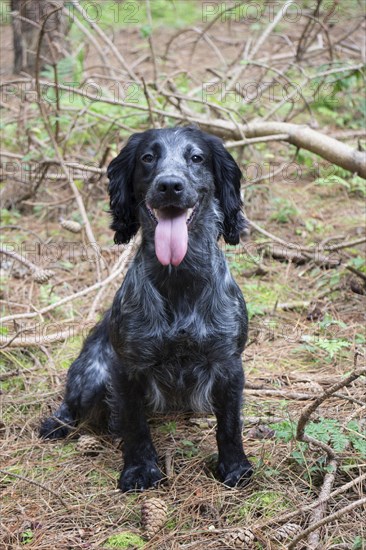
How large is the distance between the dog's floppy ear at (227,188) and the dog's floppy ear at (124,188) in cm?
45

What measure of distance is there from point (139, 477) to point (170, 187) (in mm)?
1491

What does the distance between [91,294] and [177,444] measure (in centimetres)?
220

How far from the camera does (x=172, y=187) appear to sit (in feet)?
11.2

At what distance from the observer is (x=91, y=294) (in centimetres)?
591

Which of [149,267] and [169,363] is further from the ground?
[149,267]

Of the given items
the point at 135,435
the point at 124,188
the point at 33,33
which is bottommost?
the point at 135,435

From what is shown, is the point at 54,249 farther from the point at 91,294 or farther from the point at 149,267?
the point at 149,267

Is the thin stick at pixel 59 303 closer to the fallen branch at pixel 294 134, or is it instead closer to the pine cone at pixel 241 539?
the fallen branch at pixel 294 134

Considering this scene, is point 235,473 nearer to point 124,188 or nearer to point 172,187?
point 172,187

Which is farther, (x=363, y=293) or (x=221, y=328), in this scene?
(x=363, y=293)

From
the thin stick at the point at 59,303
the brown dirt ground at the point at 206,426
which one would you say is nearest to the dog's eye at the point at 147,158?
the brown dirt ground at the point at 206,426

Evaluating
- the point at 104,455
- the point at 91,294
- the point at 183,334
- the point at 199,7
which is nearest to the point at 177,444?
the point at 104,455

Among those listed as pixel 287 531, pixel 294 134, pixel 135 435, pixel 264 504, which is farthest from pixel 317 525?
pixel 294 134

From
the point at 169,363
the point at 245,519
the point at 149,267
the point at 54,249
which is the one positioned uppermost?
the point at 149,267
